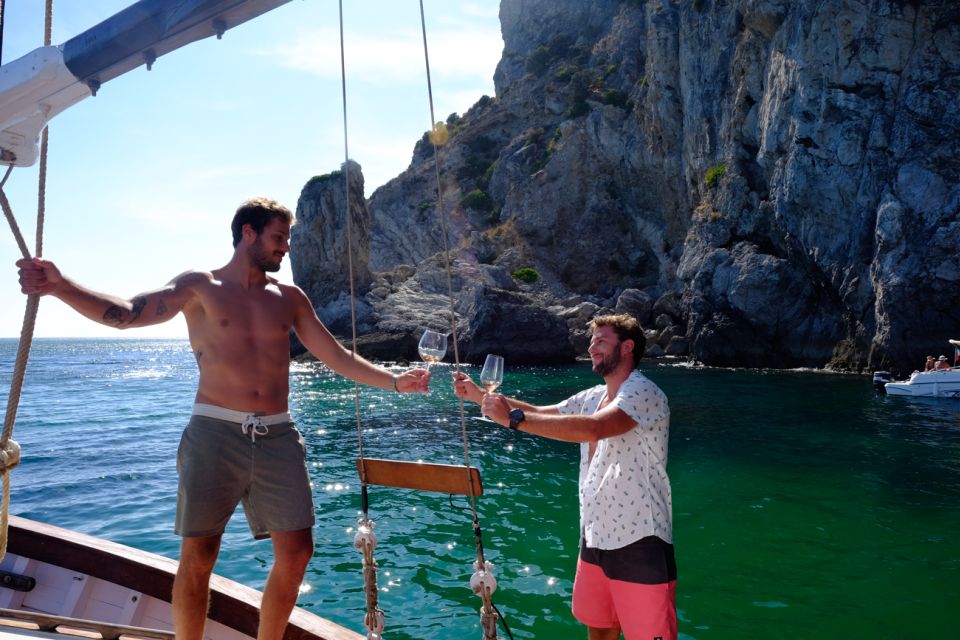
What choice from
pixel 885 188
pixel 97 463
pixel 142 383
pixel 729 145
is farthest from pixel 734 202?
pixel 142 383

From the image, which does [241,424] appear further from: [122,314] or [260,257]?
[260,257]

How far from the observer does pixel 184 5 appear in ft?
9.42

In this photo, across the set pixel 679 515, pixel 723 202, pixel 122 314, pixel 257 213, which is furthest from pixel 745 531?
pixel 723 202

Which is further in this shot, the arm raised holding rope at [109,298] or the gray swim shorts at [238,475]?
the gray swim shorts at [238,475]

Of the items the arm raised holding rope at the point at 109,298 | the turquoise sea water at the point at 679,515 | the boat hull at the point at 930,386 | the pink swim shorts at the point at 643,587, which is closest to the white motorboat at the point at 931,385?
the boat hull at the point at 930,386

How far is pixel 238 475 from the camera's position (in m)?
3.24

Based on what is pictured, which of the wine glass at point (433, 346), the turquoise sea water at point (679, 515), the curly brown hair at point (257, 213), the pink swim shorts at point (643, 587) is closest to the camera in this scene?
the pink swim shorts at point (643, 587)

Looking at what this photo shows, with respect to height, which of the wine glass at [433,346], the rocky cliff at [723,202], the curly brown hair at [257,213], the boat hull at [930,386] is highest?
the rocky cliff at [723,202]

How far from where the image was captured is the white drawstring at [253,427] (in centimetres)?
327

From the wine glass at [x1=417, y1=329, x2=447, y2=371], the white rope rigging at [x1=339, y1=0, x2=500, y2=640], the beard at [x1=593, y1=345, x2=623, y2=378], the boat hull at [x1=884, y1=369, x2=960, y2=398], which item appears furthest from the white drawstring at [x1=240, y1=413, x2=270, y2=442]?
the boat hull at [x1=884, y1=369, x2=960, y2=398]

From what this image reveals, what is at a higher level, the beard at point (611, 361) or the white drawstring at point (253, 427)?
the beard at point (611, 361)

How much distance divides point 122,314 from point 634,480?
2767 mm

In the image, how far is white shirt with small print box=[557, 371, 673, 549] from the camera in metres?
3.23

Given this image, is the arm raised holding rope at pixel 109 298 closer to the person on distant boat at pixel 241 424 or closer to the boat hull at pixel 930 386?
the person on distant boat at pixel 241 424
